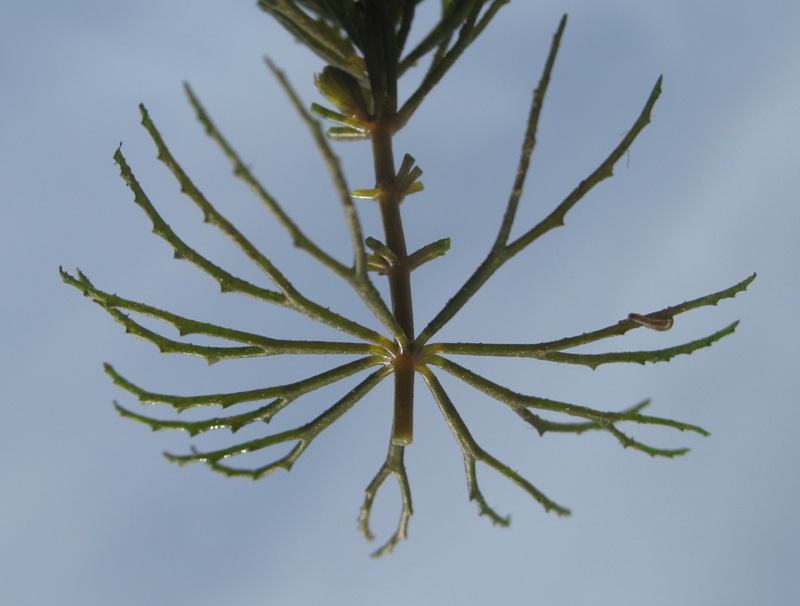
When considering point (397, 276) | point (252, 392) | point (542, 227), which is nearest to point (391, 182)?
point (397, 276)

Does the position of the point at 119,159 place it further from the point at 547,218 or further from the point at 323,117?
the point at 547,218

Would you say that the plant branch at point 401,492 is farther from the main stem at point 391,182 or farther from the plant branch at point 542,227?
the plant branch at point 542,227

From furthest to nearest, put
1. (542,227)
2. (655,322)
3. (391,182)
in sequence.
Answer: (391,182)
(655,322)
(542,227)

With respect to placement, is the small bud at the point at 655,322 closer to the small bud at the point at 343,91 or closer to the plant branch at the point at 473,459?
the plant branch at the point at 473,459

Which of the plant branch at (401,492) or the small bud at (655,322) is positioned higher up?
the small bud at (655,322)

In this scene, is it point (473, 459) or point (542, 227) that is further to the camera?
point (473, 459)

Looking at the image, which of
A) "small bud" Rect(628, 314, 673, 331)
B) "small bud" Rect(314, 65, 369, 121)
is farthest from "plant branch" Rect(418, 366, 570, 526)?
"small bud" Rect(314, 65, 369, 121)

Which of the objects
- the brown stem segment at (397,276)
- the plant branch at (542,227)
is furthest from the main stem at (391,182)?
the plant branch at (542,227)

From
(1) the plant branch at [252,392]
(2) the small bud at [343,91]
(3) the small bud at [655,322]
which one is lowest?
(1) the plant branch at [252,392]

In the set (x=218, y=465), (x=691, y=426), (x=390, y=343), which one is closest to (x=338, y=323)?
(x=390, y=343)

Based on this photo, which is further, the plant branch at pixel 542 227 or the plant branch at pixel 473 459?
the plant branch at pixel 473 459

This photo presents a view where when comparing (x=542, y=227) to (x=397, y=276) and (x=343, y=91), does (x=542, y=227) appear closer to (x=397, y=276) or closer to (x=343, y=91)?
(x=397, y=276)
